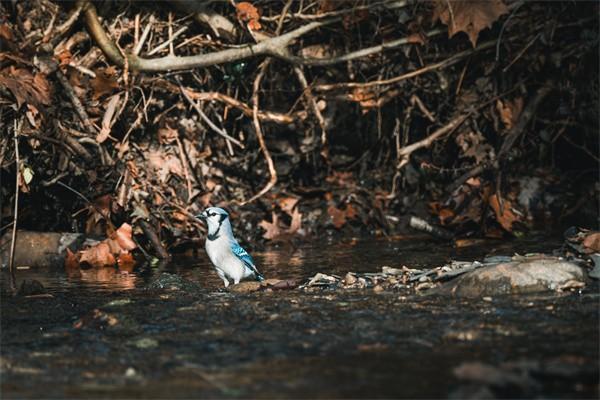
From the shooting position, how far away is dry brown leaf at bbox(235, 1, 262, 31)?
324 inches

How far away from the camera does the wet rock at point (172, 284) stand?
20.3 feet

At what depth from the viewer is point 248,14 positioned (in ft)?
27.0

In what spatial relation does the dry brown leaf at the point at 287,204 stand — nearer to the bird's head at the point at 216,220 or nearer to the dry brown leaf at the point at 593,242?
the bird's head at the point at 216,220

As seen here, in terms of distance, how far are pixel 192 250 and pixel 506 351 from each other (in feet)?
17.2

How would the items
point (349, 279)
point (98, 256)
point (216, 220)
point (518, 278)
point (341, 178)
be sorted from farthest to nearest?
point (341, 178)
point (98, 256)
point (216, 220)
point (349, 279)
point (518, 278)

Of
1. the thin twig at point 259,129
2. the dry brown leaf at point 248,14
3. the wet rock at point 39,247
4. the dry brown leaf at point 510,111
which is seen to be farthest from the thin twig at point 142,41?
the dry brown leaf at point 510,111

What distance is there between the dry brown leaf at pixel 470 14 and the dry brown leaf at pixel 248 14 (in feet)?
5.34

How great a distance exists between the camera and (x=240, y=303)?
5.25 meters

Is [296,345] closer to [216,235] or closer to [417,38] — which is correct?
[216,235]

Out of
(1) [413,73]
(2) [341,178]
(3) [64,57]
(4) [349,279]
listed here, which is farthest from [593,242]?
(3) [64,57]

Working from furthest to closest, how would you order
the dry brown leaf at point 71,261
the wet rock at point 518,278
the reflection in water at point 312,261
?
the dry brown leaf at point 71,261 < the reflection in water at point 312,261 < the wet rock at point 518,278

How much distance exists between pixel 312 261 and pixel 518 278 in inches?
106

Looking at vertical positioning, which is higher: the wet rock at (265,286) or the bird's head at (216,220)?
the bird's head at (216,220)

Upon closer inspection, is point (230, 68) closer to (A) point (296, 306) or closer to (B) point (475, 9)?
(B) point (475, 9)
